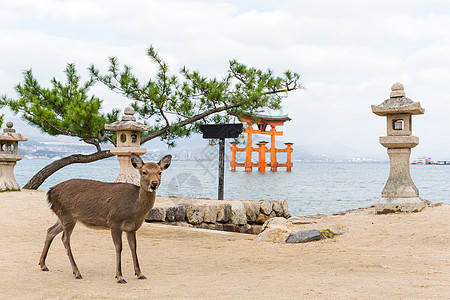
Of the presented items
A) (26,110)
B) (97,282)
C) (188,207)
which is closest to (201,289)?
(97,282)

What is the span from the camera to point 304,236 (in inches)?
274

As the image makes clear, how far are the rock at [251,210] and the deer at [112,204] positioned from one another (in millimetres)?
6484

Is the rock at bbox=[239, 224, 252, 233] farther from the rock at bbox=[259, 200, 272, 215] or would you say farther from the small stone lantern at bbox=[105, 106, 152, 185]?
the small stone lantern at bbox=[105, 106, 152, 185]

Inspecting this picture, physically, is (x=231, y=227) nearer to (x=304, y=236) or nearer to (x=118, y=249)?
(x=304, y=236)

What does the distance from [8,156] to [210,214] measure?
687 centimetres

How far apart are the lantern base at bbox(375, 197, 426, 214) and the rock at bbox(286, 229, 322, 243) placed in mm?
2662

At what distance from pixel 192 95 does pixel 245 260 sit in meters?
9.08

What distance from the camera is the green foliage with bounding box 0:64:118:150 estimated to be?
12773 mm

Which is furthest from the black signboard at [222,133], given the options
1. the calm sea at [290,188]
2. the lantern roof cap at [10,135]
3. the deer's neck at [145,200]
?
the deer's neck at [145,200]

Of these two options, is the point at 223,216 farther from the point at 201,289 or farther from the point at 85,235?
the point at 201,289

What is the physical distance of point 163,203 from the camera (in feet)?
35.0

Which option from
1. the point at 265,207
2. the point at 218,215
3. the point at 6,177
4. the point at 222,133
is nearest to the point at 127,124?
the point at 222,133

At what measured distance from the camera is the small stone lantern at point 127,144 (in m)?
10.7

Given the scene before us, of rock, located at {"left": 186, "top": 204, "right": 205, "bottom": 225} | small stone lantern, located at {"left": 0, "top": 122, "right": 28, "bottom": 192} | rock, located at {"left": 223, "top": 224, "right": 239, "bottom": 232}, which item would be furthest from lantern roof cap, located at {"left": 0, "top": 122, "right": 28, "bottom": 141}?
rock, located at {"left": 223, "top": 224, "right": 239, "bottom": 232}
